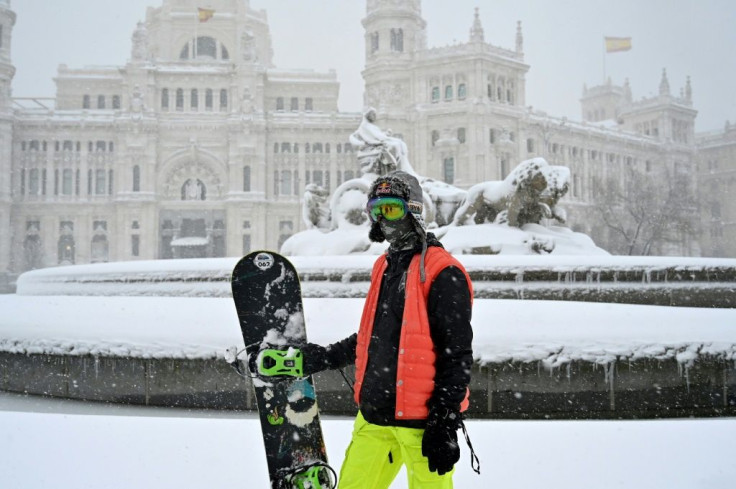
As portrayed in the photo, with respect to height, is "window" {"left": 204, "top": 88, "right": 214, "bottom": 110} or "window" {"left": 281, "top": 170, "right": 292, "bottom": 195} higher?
"window" {"left": 204, "top": 88, "right": 214, "bottom": 110}

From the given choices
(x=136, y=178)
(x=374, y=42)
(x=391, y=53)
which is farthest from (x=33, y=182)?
(x=391, y=53)

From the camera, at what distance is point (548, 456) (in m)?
3.51

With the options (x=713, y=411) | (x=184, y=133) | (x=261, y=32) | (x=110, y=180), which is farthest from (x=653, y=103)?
(x=713, y=411)

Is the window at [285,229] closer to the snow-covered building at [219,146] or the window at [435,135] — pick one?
the snow-covered building at [219,146]

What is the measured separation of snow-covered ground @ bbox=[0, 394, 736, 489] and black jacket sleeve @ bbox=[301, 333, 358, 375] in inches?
41.2

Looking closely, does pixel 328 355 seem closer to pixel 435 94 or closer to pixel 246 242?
pixel 246 242

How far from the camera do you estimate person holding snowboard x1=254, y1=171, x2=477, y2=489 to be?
224 cm

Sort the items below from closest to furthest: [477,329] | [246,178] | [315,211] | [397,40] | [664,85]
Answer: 1. [477,329]
2. [315,211]
3. [246,178]
4. [397,40]
5. [664,85]

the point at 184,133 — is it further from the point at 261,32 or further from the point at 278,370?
the point at 278,370

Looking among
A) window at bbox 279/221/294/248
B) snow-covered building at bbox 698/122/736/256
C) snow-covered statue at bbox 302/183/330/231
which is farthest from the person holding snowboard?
snow-covered building at bbox 698/122/736/256

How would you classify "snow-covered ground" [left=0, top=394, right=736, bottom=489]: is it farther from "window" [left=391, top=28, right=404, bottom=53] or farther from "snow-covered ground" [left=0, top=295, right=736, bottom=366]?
"window" [left=391, top=28, right=404, bottom=53]

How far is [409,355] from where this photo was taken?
2.33m

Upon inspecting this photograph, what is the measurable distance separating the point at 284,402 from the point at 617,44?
6877cm

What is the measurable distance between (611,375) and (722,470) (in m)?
1.64
